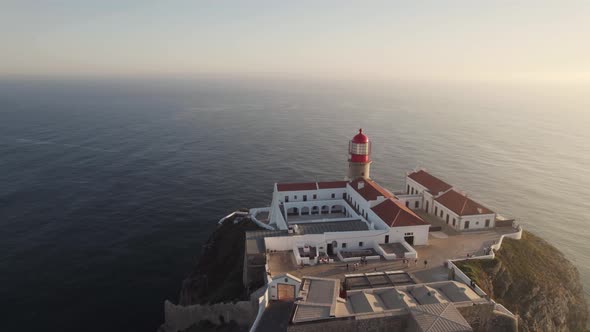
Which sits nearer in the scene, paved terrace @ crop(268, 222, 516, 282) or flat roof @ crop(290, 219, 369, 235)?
paved terrace @ crop(268, 222, 516, 282)

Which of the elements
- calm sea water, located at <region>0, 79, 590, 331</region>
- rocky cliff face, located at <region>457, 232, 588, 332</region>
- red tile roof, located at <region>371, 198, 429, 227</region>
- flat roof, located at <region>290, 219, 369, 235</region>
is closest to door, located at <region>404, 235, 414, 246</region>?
red tile roof, located at <region>371, 198, 429, 227</region>

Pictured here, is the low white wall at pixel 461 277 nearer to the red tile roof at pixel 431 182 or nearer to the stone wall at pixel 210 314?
the red tile roof at pixel 431 182

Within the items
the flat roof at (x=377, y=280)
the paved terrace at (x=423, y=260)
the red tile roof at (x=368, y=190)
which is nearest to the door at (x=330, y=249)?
the paved terrace at (x=423, y=260)

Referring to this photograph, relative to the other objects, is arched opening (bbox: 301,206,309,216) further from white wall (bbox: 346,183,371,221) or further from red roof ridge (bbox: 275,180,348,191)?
white wall (bbox: 346,183,371,221)

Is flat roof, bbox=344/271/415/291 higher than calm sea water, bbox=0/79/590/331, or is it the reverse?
flat roof, bbox=344/271/415/291

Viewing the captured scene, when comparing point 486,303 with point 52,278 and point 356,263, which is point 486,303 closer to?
point 356,263

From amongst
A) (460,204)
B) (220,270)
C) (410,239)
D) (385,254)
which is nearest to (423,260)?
(385,254)
